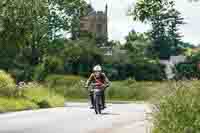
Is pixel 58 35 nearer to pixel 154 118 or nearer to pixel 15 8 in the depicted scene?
pixel 15 8

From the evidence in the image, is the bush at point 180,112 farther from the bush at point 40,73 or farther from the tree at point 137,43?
the tree at point 137,43

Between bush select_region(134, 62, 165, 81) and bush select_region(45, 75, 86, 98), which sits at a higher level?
bush select_region(45, 75, 86, 98)

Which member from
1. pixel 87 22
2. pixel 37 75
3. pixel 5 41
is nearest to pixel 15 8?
pixel 5 41

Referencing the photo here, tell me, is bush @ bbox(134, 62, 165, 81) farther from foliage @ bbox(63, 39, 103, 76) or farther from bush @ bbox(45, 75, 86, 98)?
bush @ bbox(45, 75, 86, 98)

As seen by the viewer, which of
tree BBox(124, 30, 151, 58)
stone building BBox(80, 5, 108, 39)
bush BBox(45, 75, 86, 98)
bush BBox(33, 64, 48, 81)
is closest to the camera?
bush BBox(45, 75, 86, 98)

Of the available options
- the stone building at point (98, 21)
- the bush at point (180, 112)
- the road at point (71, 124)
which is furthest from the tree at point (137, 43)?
the bush at point (180, 112)

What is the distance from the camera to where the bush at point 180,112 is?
44.8 feet

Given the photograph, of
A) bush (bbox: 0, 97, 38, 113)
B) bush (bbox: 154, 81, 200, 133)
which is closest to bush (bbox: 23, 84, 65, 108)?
bush (bbox: 0, 97, 38, 113)

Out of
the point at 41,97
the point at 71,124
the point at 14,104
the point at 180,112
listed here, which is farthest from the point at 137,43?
the point at 180,112

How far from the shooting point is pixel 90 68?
83.9m

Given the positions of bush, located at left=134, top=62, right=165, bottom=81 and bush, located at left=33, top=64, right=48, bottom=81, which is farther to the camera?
bush, located at left=134, top=62, right=165, bottom=81

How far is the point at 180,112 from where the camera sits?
14.0 m

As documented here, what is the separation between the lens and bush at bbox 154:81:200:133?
A: 1365 cm

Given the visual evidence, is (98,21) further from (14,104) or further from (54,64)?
(14,104)
